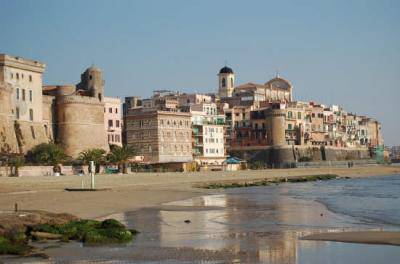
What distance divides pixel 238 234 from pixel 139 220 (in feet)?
20.0

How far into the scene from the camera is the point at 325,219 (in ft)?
88.0

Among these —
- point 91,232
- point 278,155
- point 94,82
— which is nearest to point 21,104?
point 94,82

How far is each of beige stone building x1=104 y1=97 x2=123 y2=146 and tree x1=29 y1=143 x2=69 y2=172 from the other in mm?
17657

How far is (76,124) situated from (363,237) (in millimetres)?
56223

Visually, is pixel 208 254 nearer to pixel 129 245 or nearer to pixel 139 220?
pixel 129 245

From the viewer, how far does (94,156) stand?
68938 mm

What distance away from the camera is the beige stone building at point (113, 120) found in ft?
276

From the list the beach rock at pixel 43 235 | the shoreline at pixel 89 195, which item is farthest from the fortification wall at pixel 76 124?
the beach rock at pixel 43 235

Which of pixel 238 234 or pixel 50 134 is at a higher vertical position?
pixel 50 134

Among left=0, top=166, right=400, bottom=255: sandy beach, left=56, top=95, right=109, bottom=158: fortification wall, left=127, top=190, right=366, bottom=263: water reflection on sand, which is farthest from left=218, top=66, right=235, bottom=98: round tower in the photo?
left=127, top=190, right=366, bottom=263: water reflection on sand

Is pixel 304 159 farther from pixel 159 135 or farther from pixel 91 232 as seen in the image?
pixel 91 232

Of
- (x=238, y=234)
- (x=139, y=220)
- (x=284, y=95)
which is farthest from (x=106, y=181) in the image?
(x=284, y=95)

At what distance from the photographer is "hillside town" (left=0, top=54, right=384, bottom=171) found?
223ft

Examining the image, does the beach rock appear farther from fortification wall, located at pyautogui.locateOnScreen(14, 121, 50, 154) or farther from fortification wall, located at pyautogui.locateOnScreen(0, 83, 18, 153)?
fortification wall, located at pyautogui.locateOnScreen(14, 121, 50, 154)
